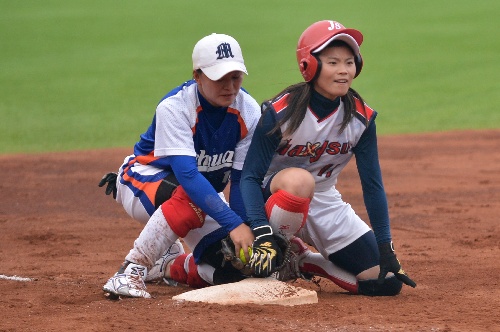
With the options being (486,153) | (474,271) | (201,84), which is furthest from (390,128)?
(201,84)

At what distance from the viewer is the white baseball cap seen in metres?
4.34

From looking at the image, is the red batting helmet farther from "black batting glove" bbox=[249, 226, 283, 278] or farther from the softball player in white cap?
"black batting glove" bbox=[249, 226, 283, 278]

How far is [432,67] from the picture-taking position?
16812mm

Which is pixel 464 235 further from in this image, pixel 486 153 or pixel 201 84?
pixel 486 153

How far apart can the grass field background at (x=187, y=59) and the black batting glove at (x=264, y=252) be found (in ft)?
23.9

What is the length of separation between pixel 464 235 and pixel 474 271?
4.11 feet

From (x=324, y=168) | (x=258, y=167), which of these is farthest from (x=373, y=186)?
(x=258, y=167)

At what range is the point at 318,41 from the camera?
4254mm

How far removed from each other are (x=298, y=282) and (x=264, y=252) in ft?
3.02

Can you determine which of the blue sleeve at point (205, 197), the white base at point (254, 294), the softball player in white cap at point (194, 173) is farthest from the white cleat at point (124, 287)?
the blue sleeve at point (205, 197)

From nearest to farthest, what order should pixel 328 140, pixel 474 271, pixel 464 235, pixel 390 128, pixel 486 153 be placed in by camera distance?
1. pixel 328 140
2. pixel 474 271
3. pixel 464 235
4. pixel 486 153
5. pixel 390 128

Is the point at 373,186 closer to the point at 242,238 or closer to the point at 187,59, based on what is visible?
the point at 242,238

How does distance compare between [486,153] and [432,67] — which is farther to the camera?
[432,67]

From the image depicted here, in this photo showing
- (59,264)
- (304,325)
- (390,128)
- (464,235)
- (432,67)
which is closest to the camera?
(304,325)
